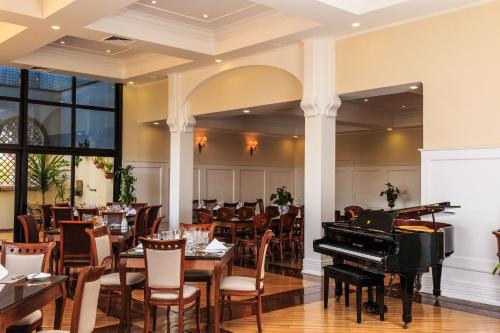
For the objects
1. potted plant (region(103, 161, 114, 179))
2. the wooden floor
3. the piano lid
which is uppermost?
potted plant (region(103, 161, 114, 179))

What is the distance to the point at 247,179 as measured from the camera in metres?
15.6

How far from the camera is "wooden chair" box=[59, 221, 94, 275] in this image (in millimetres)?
6902

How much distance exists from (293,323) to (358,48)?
4.48 metres

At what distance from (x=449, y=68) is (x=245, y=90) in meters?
4.54

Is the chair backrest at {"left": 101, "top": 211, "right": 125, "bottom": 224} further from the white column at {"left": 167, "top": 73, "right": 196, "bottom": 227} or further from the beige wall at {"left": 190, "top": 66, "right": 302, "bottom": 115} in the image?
the beige wall at {"left": 190, "top": 66, "right": 302, "bottom": 115}

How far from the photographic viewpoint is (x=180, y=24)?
898 cm

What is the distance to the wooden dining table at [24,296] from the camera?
10.0 ft

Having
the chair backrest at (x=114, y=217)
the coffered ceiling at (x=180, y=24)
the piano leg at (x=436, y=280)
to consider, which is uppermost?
the coffered ceiling at (x=180, y=24)

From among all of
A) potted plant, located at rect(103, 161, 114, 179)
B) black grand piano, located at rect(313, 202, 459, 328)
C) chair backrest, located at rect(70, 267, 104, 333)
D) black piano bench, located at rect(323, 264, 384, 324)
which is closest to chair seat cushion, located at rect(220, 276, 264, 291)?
black piano bench, located at rect(323, 264, 384, 324)

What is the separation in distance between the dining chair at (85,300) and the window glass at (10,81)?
920 cm

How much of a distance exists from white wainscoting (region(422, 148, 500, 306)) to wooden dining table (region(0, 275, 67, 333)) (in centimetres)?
497

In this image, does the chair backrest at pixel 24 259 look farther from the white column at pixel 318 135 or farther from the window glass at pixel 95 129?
the window glass at pixel 95 129

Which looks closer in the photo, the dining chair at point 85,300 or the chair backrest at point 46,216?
the dining chair at point 85,300

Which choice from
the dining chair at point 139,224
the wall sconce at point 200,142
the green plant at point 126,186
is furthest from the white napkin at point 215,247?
the wall sconce at point 200,142
